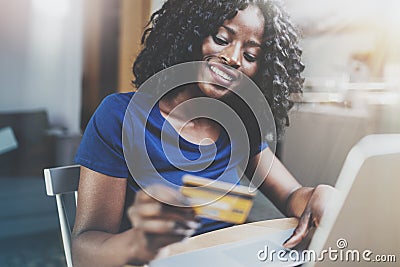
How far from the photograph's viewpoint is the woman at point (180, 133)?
1.61m

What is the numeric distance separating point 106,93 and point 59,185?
33 cm

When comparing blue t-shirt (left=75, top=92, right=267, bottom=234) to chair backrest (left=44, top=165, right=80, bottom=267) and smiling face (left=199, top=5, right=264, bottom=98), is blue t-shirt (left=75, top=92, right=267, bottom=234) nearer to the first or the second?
chair backrest (left=44, top=165, right=80, bottom=267)

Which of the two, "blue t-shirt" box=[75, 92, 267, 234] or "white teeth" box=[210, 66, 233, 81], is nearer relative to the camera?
"blue t-shirt" box=[75, 92, 267, 234]

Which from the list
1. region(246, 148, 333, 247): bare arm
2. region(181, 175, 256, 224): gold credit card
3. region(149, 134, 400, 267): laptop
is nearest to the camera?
region(149, 134, 400, 267): laptop

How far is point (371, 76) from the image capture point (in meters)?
2.20

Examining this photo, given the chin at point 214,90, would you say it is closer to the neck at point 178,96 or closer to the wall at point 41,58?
the neck at point 178,96

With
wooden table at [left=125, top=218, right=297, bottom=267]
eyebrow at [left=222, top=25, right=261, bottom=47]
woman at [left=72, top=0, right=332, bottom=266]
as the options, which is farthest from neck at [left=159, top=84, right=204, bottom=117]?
wooden table at [left=125, top=218, right=297, bottom=267]

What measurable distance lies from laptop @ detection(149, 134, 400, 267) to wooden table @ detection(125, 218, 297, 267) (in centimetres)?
2

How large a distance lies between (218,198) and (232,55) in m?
0.51

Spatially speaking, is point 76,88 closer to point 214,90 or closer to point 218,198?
point 214,90

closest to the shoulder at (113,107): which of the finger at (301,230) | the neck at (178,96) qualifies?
the neck at (178,96)

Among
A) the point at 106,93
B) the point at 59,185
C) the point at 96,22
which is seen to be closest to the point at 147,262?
the point at 59,185

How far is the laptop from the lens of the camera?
1.56 metres

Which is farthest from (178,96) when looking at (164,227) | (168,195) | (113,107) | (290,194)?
(290,194)
